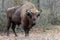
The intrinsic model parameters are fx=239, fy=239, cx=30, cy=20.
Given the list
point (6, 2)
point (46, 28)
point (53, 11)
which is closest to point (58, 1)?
point (53, 11)

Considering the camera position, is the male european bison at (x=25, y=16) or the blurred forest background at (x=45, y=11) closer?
the male european bison at (x=25, y=16)

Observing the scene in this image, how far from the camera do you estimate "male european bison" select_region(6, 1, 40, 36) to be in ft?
37.0

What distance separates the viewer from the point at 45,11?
19.1 m

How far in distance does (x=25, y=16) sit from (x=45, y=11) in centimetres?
737

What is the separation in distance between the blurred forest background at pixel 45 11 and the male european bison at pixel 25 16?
2.05 metres

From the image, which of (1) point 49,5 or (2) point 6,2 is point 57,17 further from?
(2) point 6,2

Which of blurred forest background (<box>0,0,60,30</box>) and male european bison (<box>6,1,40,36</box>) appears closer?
male european bison (<box>6,1,40,36</box>)

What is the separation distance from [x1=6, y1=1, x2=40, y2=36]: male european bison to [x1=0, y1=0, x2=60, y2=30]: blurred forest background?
2053 millimetres

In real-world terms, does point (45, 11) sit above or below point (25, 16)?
below

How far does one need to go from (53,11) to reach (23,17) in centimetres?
797

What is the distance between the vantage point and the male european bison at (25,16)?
11.3 meters

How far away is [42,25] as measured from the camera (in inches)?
668

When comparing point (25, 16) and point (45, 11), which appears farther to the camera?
point (45, 11)

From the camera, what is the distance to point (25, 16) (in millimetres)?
11875
